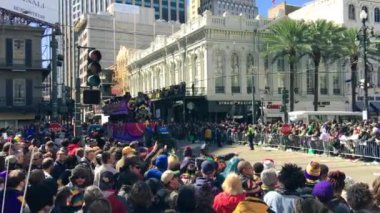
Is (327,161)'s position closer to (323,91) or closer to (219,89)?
(219,89)

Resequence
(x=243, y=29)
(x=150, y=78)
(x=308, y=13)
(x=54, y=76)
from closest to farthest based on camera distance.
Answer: (x=54, y=76), (x=243, y=29), (x=308, y=13), (x=150, y=78)

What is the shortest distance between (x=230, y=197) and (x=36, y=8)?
34711mm

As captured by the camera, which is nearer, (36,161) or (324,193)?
(324,193)

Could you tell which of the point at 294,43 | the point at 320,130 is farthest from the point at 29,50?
the point at 320,130

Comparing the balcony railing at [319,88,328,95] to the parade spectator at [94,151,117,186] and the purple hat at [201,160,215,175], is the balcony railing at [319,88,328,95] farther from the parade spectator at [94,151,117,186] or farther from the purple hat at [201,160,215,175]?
the purple hat at [201,160,215,175]

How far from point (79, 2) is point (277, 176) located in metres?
128

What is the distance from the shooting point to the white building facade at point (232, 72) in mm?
47688

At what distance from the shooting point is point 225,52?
159 ft

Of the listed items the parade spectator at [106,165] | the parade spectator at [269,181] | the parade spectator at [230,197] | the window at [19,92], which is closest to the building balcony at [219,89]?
the window at [19,92]

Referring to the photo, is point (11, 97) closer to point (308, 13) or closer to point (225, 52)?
point (225, 52)

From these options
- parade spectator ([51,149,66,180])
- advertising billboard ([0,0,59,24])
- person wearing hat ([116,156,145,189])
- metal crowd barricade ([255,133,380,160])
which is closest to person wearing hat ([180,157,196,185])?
person wearing hat ([116,156,145,189])

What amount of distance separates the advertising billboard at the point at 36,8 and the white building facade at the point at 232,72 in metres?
14.7

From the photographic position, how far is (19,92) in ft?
148

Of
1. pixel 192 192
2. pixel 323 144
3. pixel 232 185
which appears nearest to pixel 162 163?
pixel 232 185
